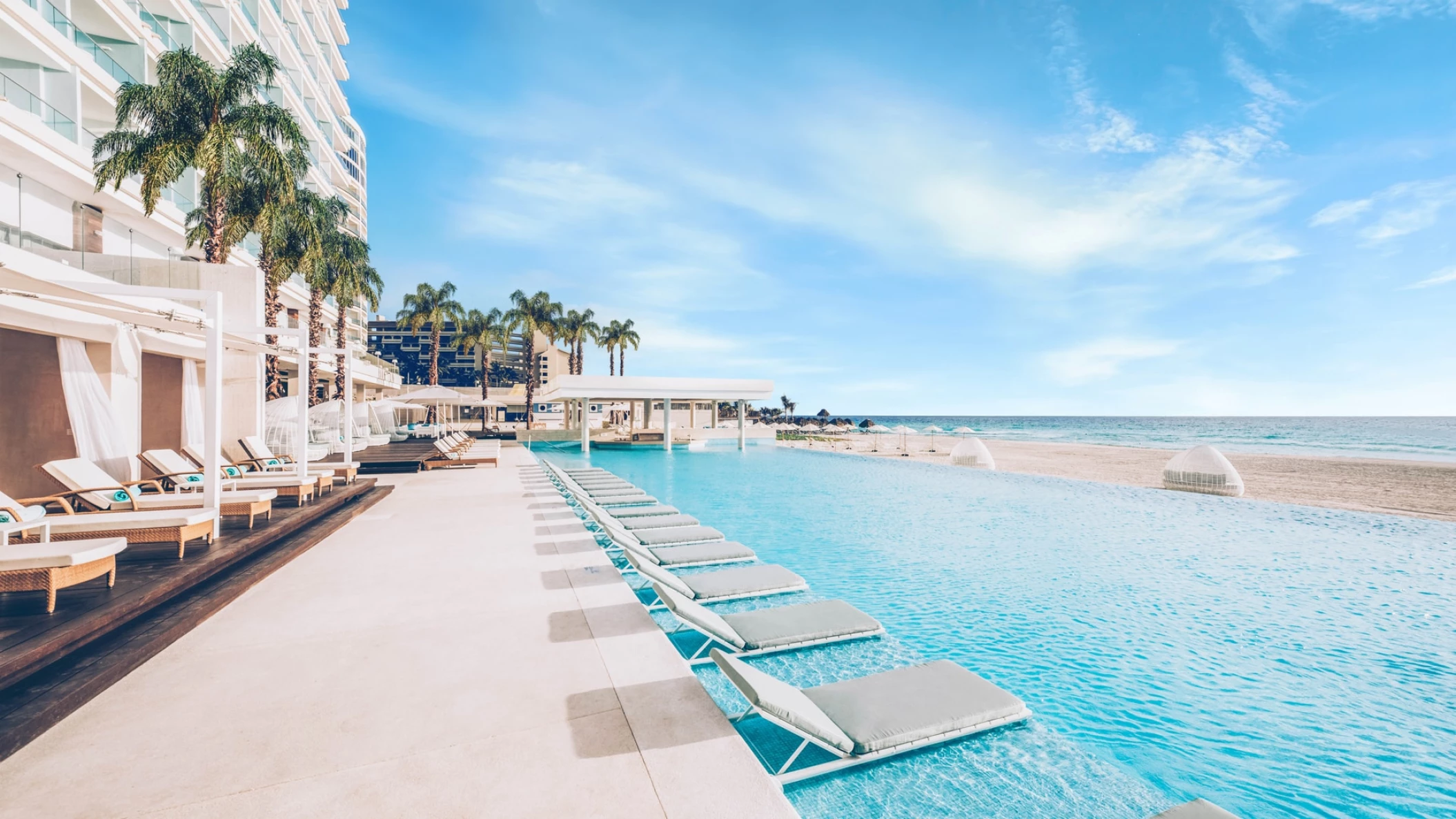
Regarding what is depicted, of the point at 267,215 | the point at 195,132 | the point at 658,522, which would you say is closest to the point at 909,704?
the point at 658,522

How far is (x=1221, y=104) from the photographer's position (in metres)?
21.8

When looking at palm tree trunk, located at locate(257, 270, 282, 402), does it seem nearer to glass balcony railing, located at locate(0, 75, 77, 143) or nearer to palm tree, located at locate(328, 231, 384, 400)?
glass balcony railing, located at locate(0, 75, 77, 143)

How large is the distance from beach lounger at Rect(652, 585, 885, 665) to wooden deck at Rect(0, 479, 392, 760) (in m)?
3.37

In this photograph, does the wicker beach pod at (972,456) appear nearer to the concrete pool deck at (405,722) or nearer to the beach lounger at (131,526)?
the concrete pool deck at (405,722)

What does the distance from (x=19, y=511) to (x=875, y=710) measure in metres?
8.24

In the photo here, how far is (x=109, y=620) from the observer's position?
3.81m

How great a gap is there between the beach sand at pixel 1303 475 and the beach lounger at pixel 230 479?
21416mm

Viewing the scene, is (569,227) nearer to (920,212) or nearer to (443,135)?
(443,135)

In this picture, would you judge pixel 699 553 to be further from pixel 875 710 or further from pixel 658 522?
pixel 875 710

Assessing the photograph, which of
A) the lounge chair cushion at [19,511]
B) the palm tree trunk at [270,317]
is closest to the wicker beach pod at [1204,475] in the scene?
the lounge chair cushion at [19,511]

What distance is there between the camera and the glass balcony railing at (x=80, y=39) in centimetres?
1524

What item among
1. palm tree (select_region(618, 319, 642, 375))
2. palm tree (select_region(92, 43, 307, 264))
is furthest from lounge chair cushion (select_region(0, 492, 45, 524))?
palm tree (select_region(618, 319, 642, 375))

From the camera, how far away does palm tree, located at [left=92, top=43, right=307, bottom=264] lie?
1390cm

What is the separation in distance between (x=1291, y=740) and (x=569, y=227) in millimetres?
40040
